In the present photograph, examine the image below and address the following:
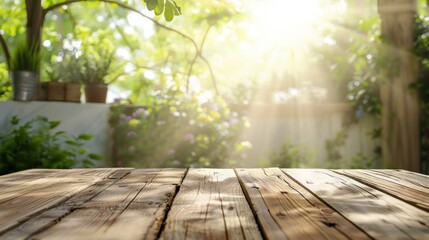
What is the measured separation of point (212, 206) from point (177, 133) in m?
4.20

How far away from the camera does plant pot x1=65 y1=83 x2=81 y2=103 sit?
5082mm

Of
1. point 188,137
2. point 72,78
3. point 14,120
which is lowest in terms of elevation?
point 188,137

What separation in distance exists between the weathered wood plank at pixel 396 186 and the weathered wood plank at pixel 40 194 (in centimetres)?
90

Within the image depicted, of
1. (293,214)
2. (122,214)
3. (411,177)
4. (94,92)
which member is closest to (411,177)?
(411,177)

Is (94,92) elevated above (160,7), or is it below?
above

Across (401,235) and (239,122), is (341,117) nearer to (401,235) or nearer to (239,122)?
(239,122)

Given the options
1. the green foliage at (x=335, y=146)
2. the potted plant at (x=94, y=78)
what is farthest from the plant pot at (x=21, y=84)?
the green foliage at (x=335, y=146)

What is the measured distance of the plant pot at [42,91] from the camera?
16.2ft

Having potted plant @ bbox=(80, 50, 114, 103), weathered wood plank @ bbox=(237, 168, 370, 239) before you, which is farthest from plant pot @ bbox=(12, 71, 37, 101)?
weathered wood plank @ bbox=(237, 168, 370, 239)

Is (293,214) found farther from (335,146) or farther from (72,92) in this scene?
(335,146)

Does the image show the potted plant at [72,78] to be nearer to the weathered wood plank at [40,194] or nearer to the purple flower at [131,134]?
the purple flower at [131,134]

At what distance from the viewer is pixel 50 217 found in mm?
1120

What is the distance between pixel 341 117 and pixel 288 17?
2.92m

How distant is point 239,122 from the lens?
602 cm
